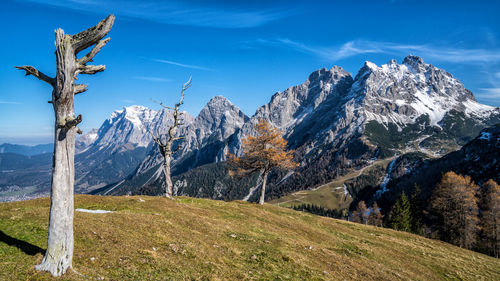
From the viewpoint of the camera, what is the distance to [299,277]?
16453 millimetres

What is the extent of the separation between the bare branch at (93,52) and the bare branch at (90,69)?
0.29m

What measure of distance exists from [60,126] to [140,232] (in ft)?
33.1

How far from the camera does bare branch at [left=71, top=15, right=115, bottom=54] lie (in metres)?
11.8

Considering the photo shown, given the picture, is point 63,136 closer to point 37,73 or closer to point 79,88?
point 79,88

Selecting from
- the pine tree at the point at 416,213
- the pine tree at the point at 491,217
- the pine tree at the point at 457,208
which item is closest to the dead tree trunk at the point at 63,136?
the pine tree at the point at 457,208

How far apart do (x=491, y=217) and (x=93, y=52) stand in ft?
273

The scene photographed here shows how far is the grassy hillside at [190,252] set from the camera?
12.9 meters

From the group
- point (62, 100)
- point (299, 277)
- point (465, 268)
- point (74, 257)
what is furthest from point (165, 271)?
point (465, 268)

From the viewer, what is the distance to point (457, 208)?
6025 centimetres

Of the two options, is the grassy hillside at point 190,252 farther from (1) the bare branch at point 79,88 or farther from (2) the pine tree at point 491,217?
(2) the pine tree at point 491,217

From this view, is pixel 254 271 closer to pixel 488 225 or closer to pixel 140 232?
pixel 140 232

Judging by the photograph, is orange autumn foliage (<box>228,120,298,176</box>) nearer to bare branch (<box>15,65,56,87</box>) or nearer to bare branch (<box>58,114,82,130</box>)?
bare branch (<box>58,114,82,130</box>)

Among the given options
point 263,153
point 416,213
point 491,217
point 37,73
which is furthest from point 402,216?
point 37,73

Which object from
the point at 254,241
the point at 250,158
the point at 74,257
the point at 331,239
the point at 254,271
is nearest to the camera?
the point at 74,257
